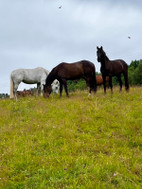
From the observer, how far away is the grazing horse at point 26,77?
1382 cm

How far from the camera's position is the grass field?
4219mm

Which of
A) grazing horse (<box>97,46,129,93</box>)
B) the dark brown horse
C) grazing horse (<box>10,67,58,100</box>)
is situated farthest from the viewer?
grazing horse (<box>10,67,58,100</box>)

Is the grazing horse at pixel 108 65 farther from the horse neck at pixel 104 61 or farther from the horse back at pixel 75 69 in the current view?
the horse back at pixel 75 69

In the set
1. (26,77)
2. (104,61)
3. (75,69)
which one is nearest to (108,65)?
(104,61)

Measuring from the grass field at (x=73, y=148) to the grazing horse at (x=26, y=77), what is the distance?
5.00 m

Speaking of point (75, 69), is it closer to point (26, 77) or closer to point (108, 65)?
point (108, 65)

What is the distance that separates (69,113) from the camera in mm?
8656

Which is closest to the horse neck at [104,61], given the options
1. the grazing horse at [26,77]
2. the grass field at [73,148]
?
the grass field at [73,148]

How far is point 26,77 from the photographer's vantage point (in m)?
14.2

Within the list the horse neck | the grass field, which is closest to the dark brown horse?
the horse neck

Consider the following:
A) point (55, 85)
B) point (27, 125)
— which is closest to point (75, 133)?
point (27, 125)

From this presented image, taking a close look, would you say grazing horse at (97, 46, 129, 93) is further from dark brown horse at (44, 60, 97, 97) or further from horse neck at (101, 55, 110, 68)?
dark brown horse at (44, 60, 97, 97)

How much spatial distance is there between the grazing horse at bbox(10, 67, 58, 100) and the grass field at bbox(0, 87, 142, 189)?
5.00 meters

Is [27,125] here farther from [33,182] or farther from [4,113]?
[33,182]
